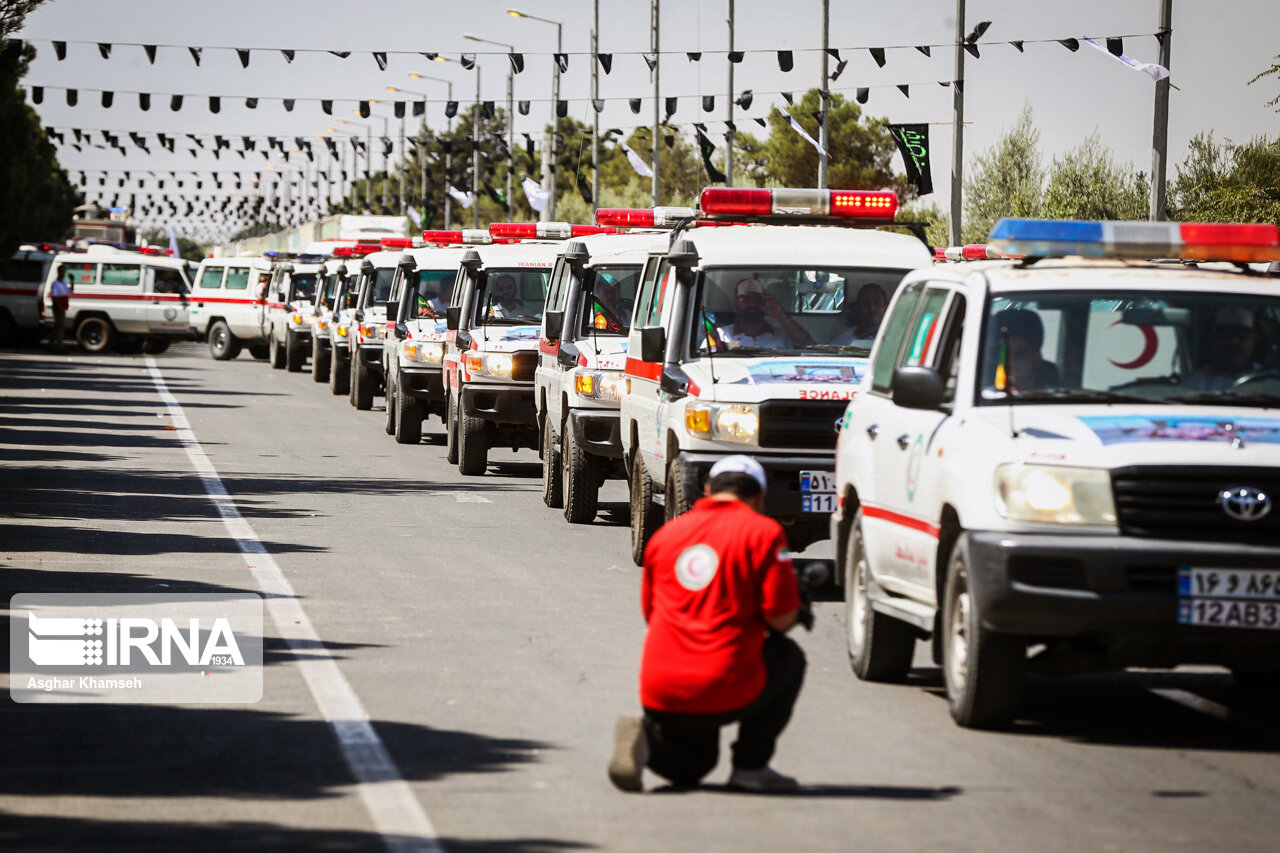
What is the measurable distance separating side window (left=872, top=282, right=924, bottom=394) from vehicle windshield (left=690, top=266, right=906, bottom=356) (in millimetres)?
3160

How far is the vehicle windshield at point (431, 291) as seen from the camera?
1097 inches

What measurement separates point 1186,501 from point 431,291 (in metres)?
20.8

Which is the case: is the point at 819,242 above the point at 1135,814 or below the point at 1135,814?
above

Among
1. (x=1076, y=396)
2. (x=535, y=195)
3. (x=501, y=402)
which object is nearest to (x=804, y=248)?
(x=1076, y=396)

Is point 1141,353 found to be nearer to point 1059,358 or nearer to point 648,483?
point 1059,358

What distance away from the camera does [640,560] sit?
14.9 m

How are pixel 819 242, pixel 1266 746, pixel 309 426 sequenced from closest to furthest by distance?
pixel 1266 746, pixel 819 242, pixel 309 426

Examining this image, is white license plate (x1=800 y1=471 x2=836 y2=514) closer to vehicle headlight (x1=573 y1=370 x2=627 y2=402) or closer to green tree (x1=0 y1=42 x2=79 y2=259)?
vehicle headlight (x1=573 y1=370 x2=627 y2=402)

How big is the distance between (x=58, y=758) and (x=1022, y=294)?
14.1ft

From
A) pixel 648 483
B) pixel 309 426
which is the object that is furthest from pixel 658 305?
pixel 309 426

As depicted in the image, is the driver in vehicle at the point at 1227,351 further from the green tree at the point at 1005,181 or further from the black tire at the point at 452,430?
the green tree at the point at 1005,181

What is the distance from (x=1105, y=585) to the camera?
805 cm

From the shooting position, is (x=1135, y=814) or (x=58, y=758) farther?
(x=58, y=758)

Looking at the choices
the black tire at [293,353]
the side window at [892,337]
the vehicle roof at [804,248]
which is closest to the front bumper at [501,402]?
the vehicle roof at [804,248]
